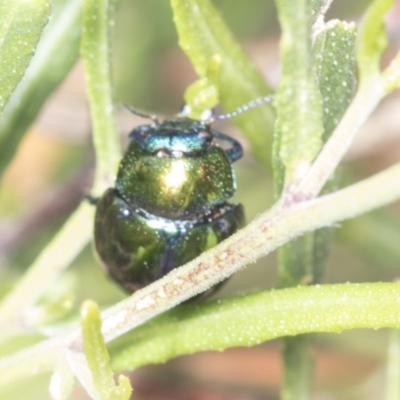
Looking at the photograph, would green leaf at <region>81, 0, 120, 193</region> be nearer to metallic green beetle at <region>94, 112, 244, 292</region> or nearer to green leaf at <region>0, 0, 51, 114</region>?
metallic green beetle at <region>94, 112, 244, 292</region>

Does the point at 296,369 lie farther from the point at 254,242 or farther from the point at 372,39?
the point at 372,39

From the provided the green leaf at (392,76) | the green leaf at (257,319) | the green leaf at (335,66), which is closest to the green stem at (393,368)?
the green leaf at (257,319)

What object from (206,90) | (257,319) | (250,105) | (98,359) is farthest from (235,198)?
(98,359)

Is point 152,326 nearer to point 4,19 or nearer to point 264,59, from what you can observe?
point 4,19

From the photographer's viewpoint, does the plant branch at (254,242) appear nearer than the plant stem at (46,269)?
Yes

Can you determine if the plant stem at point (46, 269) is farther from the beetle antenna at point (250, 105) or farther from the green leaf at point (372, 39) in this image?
the green leaf at point (372, 39)

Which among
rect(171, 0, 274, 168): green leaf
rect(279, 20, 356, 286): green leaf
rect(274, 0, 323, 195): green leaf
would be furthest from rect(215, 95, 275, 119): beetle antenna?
rect(274, 0, 323, 195): green leaf

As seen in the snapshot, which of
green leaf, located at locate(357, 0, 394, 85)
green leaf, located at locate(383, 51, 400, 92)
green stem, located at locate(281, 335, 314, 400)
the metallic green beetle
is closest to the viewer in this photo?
green leaf, located at locate(357, 0, 394, 85)
